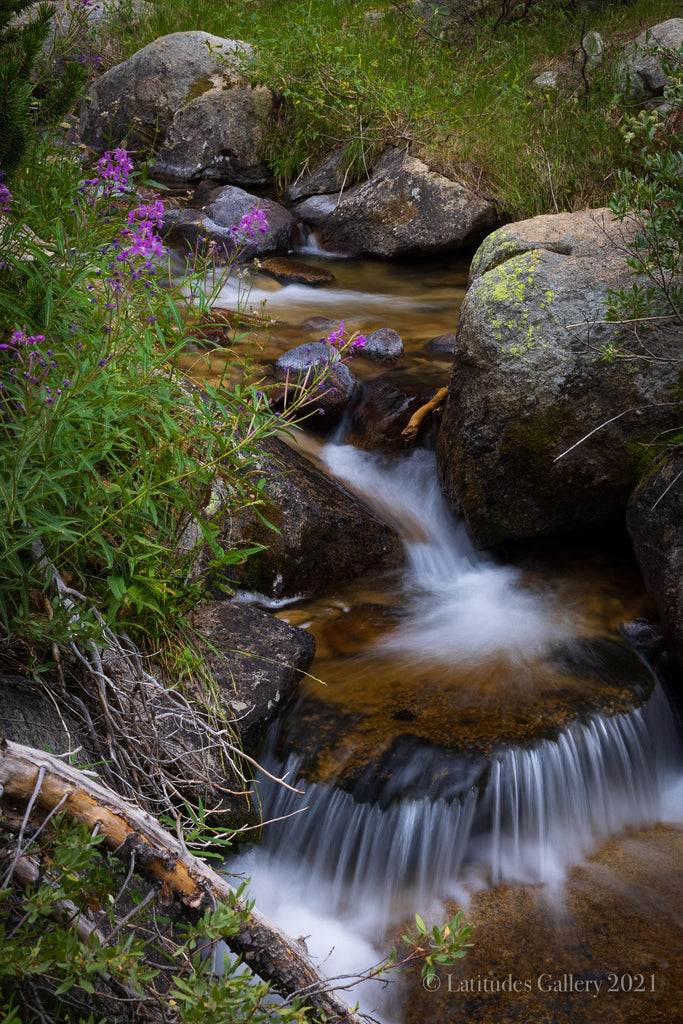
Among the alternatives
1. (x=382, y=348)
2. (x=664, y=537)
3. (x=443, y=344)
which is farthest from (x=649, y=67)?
(x=664, y=537)

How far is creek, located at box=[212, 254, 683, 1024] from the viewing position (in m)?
2.83

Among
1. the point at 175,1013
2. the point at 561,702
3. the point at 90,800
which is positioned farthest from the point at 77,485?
the point at 561,702

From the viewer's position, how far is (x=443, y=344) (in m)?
6.57

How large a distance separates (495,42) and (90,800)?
429 inches

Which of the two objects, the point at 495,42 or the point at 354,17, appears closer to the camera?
the point at 495,42

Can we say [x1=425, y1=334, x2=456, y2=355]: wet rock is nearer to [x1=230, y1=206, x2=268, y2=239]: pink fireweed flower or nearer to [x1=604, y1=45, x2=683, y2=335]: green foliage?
[x1=604, y1=45, x2=683, y2=335]: green foliage

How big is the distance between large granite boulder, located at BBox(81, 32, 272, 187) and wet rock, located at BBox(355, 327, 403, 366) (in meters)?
5.00

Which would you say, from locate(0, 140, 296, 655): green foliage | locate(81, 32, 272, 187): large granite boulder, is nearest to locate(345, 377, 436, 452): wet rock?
locate(0, 140, 296, 655): green foliage

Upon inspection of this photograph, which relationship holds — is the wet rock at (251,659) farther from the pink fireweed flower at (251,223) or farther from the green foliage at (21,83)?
the green foliage at (21,83)

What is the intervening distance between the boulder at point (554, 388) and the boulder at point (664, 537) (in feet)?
1.13

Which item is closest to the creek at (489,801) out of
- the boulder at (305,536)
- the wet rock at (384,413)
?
the boulder at (305,536)

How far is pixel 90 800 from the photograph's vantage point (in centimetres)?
184

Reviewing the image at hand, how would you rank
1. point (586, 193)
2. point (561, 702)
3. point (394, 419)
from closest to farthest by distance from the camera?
point (561, 702) → point (394, 419) → point (586, 193)

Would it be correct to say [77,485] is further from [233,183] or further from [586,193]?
[233,183]
